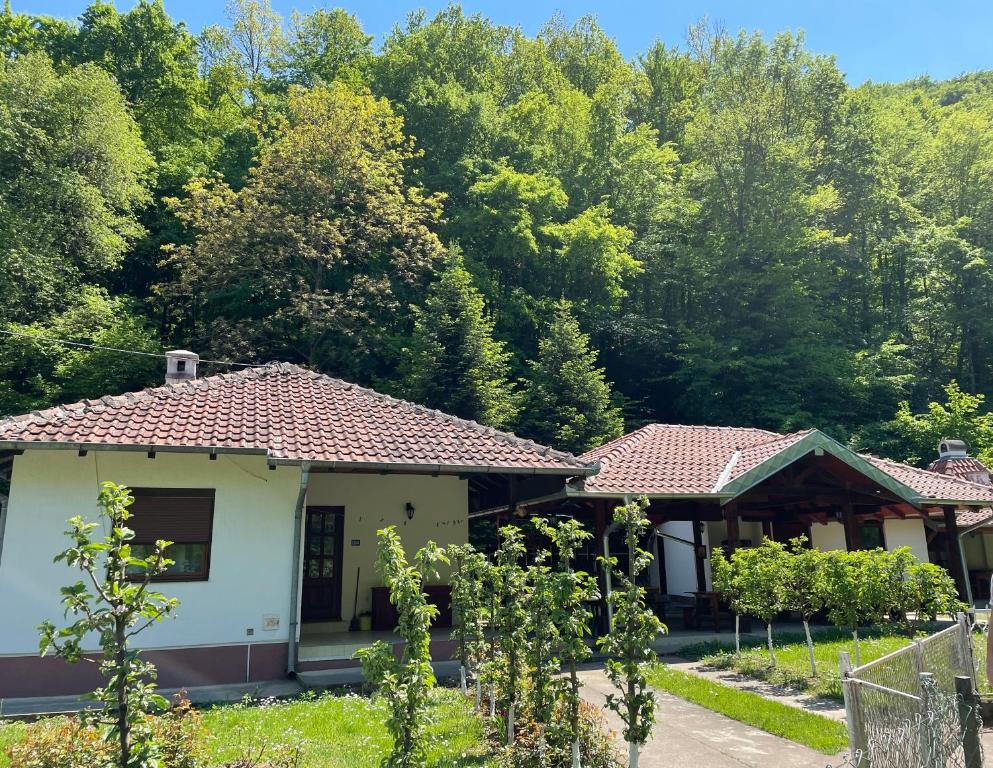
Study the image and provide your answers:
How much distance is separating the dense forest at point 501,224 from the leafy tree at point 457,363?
99mm

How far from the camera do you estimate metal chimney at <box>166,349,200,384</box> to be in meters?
13.4

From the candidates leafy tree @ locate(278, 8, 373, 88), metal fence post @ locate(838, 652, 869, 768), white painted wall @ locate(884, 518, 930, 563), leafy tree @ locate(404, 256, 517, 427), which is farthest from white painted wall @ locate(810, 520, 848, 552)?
leafy tree @ locate(278, 8, 373, 88)

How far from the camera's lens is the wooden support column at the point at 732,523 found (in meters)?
13.3

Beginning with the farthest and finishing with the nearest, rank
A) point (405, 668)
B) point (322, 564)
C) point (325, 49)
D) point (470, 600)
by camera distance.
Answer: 1. point (325, 49)
2. point (322, 564)
3. point (470, 600)
4. point (405, 668)

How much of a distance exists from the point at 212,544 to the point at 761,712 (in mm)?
7300

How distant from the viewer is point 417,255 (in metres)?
26.3

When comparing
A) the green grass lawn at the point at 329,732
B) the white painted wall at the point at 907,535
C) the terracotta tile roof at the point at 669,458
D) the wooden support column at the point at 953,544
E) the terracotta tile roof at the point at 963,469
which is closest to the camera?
the green grass lawn at the point at 329,732

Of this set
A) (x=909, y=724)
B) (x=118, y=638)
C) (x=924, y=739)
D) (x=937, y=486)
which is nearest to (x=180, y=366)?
(x=118, y=638)

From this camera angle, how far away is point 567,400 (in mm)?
23578

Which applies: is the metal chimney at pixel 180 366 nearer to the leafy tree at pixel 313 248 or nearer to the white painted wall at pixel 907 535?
the leafy tree at pixel 313 248

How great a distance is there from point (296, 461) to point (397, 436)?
6.84 ft

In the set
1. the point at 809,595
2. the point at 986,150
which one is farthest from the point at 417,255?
the point at 986,150

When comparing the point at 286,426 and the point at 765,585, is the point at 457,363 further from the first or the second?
the point at 765,585

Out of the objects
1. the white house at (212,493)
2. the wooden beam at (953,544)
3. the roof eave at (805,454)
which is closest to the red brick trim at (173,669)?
the white house at (212,493)
